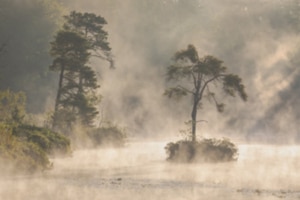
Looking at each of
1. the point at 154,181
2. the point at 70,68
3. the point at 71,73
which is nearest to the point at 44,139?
the point at 154,181

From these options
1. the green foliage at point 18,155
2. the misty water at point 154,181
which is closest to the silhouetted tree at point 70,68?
the misty water at point 154,181

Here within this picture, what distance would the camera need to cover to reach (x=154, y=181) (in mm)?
23359

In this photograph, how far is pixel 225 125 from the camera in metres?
86.1

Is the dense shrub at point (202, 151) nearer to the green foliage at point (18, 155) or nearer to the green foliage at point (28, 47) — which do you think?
the green foliage at point (18, 155)

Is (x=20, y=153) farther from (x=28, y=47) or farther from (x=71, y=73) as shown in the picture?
(x=28, y=47)

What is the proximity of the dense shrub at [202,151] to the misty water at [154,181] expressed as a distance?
144 cm

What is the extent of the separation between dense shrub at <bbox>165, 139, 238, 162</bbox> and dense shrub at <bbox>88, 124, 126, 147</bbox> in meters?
13.8

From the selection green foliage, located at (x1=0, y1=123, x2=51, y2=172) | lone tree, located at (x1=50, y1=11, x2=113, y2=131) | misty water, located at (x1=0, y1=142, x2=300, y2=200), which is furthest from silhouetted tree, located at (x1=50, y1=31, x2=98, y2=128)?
green foliage, located at (x1=0, y1=123, x2=51, y2=172)

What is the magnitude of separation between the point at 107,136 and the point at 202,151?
614 inches

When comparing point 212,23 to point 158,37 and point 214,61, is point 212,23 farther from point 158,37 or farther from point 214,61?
point 214,61

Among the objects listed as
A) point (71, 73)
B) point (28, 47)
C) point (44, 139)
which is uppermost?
point (28, 47)

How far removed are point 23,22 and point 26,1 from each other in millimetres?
3807

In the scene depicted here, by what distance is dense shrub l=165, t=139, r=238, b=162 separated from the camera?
114 ft

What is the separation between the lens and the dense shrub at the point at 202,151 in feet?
114
